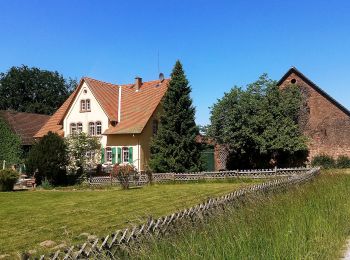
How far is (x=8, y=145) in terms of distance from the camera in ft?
145

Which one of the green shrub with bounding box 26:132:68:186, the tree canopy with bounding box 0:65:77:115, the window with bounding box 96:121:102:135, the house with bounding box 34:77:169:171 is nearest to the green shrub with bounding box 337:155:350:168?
the house with bounding box 34:77:169:171

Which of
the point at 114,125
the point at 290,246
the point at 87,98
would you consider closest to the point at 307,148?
the point at 114,125

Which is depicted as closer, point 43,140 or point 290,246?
point 290,246

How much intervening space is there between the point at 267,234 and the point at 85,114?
38.7m

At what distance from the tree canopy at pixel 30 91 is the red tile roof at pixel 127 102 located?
3880 centimetres

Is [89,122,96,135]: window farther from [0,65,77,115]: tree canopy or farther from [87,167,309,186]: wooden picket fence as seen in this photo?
[0,65,77,115]: tree canopy

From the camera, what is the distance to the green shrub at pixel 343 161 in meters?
37.8

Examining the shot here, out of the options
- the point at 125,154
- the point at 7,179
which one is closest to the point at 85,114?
the point at 125,154

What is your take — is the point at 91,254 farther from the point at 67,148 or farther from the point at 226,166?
the point at 226,166

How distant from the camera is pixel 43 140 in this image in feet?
112

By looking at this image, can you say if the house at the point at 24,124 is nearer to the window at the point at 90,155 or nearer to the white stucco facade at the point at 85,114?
the white stucco facade at the point at 85,114

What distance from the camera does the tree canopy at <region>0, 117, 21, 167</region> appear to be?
43.7m

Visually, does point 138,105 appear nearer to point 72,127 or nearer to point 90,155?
point 90,155

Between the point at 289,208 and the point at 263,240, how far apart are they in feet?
9.19
